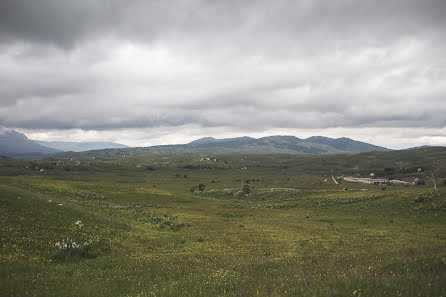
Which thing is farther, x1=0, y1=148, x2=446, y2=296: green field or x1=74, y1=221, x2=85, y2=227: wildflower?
x1=74, y1=221, x2=85, y2=227: wildflower

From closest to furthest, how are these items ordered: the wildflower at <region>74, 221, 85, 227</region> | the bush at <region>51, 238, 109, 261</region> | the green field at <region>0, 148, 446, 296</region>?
the green field at <region>0, 148, 446, 296</region> → the bush at <region>51, 238, 109, 261</region> → the wildflower at <region>74, 221, 85, 227</region>

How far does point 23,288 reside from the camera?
1195 cm

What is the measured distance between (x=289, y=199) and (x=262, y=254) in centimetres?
5860

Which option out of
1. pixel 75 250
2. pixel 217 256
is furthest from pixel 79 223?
pixel 217 256

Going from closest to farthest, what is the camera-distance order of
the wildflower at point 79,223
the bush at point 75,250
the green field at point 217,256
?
the green field at point 217,256 < the bush at point 75,250 < the wildflower at point 79,223

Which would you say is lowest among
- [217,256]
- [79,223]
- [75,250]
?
[217,256]

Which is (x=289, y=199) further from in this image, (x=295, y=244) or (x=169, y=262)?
(x=169, y=262)

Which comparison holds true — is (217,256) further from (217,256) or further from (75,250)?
(75,250)

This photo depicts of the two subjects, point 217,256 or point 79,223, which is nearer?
point 217,256

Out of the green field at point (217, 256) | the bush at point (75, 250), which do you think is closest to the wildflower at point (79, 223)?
the green field at point (217, 256)

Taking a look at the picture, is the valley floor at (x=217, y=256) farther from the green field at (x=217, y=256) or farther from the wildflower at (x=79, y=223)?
the wildflower at (x=79, y=223)

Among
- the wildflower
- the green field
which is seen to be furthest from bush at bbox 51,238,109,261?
the wildflower

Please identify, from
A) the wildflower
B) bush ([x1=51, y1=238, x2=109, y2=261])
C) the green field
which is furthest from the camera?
the wildflower

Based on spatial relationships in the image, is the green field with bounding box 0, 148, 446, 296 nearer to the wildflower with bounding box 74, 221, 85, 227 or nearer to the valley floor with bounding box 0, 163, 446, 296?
the valley floor with bounding box 0, 163, 446, 296
